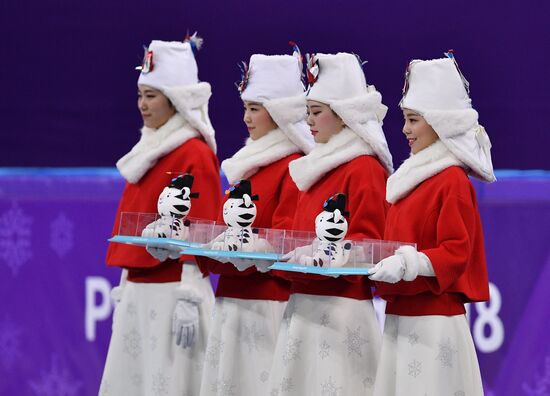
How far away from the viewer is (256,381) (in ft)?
17.1

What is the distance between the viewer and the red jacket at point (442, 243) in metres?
4.34

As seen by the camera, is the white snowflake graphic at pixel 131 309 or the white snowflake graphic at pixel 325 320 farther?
the white snowflake graphic at pixel 131 309

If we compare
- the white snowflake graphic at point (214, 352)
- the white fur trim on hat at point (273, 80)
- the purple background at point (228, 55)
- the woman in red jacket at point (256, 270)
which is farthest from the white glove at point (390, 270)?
the purple background at point (228, 55)

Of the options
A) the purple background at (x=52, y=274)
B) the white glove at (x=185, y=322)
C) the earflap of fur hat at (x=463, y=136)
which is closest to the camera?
the earflap of fur hat at (x=463, y=136)

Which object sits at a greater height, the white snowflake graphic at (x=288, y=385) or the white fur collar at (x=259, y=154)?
the white fur collar at (x=259, y=154)

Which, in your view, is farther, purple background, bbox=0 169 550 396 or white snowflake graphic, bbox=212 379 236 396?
purple background, bbox=0 169 550 396

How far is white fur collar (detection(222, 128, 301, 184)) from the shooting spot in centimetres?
526

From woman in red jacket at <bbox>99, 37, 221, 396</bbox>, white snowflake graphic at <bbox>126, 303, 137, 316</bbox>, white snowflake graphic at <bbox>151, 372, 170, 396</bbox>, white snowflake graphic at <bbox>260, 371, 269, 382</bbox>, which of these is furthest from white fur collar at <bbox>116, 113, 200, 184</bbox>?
white snowflake graphic at <bbox>260, 371, 269, 382</bbox>

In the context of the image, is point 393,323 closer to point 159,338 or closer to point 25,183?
point 159,338

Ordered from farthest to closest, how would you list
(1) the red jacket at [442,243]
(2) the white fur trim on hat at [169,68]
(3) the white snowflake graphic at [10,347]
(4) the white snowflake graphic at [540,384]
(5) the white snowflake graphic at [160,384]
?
(3) the white snowflake graphic at [10,347], (4) the white snowflake graphic at [540,384], (2) the white fur trim on hat at [169,68], (5) the white snowflake graphic at [160,384], (1) the red jacket at [442,243]

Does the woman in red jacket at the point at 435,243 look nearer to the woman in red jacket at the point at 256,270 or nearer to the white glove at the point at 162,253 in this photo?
the woman in red jacket at the point at 256,270

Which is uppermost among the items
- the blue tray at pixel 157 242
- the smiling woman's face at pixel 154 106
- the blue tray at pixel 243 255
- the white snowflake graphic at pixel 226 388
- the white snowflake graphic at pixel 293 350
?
the smiling woman's face at pixel 154 106

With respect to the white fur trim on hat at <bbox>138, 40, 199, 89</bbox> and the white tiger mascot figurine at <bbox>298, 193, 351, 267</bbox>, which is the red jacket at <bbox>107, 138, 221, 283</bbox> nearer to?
the white fur trim on hat at <bbox>138, 40, 199, 89</bbox>

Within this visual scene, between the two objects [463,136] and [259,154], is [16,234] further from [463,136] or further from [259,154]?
[463,136]
